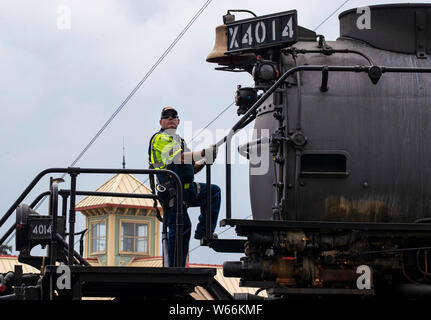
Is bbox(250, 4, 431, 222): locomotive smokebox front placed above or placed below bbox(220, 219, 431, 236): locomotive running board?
above

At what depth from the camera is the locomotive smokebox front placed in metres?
8.90

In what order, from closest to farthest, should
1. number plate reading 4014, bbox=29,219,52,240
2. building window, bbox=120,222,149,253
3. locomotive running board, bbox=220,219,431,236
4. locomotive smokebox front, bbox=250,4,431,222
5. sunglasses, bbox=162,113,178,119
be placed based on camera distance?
locomotive running board, bbox=220,219,431,236 → locomotive smokebox front, bbox=250,4,431,222 → number plate reading 4014, bbox=29,219,52,240 → sunglasses, bbox=162,113,178,119 → building window, bbox=120,222,149,253

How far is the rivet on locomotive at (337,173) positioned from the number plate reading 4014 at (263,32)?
11 millimetres

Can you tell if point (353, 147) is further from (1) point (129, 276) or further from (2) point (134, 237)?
(2) point (134, 237)

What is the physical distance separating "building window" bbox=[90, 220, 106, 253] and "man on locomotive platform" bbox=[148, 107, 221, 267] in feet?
117

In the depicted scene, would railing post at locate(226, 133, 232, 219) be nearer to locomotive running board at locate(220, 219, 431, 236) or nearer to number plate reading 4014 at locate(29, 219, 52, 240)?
locomotive running board at locate(220, 219, 431, 236)

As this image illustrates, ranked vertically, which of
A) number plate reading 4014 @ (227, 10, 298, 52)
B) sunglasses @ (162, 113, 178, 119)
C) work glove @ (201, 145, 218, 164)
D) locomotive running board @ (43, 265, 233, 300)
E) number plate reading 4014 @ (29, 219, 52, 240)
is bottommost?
locomotive running board @ (43, 265, 233, 300)

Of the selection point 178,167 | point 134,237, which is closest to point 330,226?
point 178,167

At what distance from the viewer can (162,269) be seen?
337 inches

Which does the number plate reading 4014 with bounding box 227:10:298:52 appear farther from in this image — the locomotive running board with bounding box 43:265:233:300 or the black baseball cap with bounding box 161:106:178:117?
the locomotive running board with bounding box 43:265:233:300

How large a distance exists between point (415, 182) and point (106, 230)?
38.6m

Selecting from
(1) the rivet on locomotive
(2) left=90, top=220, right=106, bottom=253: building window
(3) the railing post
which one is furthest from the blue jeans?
(2) left=90, top=220, right=106, bottom=253: building window

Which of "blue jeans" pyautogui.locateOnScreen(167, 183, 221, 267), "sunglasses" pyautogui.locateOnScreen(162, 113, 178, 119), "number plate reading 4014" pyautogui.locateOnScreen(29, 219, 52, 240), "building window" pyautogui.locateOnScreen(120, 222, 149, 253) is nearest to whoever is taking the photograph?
"number plate reading 4014" pyautogui.locateOnScreen(29, 219, 52, 240)

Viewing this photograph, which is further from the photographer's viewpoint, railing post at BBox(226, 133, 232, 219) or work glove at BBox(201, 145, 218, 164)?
work glove at BBox(201, 145, 218, 164)
